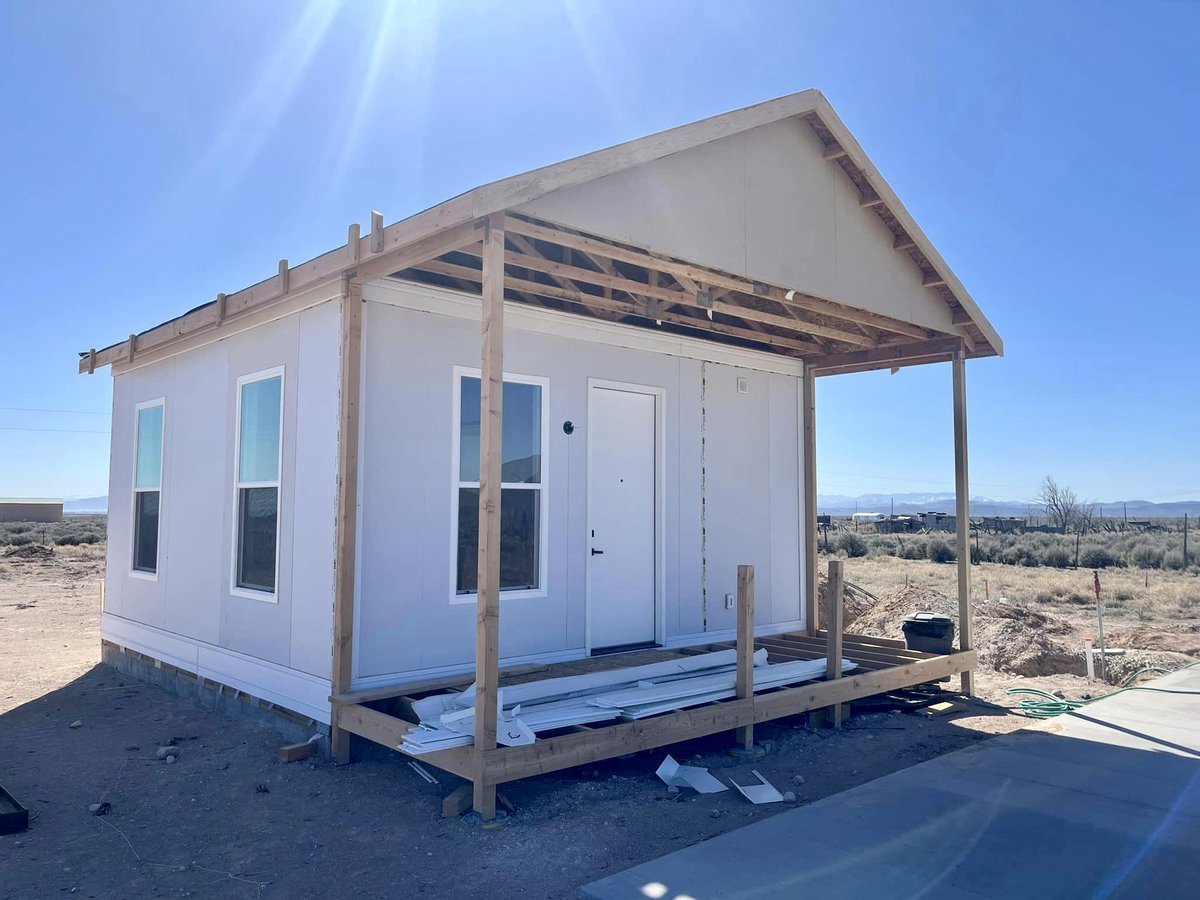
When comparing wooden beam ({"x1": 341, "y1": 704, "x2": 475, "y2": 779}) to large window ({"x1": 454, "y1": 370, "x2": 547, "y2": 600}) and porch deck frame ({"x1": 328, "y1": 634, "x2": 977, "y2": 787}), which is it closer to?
porch deck frame ({"x1": 328, "y1": 634, "x2": 977, "y2": 787})

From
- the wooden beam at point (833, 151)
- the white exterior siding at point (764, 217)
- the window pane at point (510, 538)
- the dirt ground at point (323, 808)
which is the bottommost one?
the dirt ground at point (323, 808)

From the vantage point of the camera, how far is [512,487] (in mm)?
6812

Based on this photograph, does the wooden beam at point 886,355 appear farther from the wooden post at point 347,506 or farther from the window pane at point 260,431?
the window pane at point 260,431

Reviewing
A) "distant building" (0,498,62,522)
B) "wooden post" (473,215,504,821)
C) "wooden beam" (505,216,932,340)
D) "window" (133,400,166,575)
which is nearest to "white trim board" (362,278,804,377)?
"wooden beam" (505,216,932,340)

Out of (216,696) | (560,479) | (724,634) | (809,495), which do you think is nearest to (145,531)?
(216,696)

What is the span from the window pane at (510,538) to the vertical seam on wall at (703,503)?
208cm

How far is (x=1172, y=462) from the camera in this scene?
57906mm

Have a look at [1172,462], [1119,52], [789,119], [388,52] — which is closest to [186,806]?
[789,119]

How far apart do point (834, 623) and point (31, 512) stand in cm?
5355

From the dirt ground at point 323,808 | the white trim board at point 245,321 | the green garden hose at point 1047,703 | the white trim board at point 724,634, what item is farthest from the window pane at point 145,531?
the green garden hose at point 1047,703

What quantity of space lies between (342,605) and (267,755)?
→ 51.5 inches

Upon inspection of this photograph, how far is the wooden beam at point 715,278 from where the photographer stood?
4.92 metres

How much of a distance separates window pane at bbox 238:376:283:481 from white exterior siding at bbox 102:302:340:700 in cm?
16

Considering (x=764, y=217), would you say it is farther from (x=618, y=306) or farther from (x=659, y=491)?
(x=659, y=491)
